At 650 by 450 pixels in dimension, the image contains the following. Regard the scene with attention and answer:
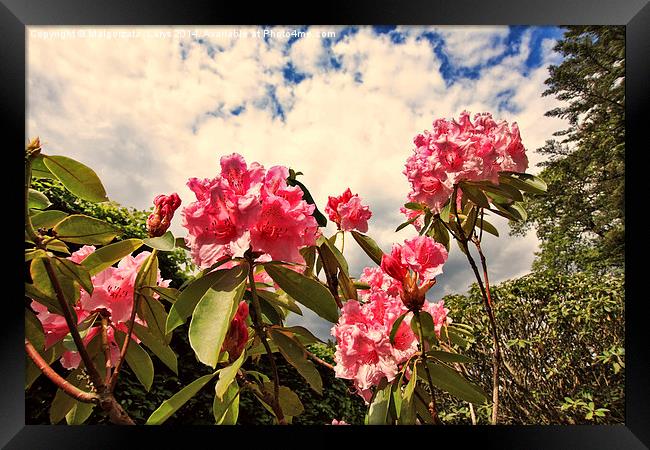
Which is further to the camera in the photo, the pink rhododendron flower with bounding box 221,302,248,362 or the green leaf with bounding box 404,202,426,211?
the green leaf with bounding box 404,202,426,211

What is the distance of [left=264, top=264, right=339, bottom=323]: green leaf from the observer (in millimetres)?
979

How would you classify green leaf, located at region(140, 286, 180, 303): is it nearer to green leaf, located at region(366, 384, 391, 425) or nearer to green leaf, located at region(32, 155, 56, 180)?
green leaf, located at region(32, 155, 56, 180)

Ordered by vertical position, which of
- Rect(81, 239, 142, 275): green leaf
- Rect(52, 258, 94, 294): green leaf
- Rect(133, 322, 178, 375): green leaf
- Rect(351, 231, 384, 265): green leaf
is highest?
Rect(351, 231, 384, 265): green leaf

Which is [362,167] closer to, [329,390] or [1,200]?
[1,200]

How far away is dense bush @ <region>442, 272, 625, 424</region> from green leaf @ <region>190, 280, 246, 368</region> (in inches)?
78.6

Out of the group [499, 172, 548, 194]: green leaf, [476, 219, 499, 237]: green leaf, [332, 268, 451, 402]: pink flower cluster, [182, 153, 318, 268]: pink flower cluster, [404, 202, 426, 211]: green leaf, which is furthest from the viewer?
[476, 219, 499, 237]: green leaf

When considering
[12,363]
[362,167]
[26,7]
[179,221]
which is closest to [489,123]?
Result: [362,167]

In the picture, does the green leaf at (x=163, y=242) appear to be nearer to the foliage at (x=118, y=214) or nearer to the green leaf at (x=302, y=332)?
the green leaf at (x=302, y=332)

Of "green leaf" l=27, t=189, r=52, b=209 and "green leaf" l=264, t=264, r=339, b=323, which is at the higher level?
"green leaf" l=27, t=189, r=52, b=209

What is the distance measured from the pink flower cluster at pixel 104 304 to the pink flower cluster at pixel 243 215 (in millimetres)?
323

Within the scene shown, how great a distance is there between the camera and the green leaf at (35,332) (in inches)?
45.4

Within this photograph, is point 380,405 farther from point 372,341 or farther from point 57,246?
point 57,246

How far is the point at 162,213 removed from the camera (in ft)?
3.45

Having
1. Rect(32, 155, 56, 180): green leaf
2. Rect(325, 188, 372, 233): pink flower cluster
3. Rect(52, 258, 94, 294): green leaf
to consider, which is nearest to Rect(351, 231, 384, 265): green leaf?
Rect(325, 188, 372, 233): pink flower cluster
